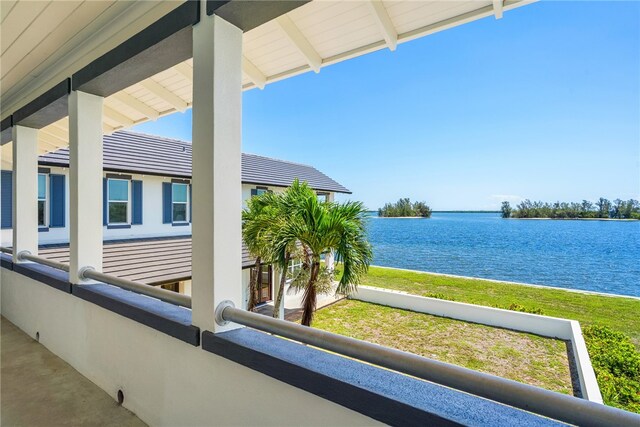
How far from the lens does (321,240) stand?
16.3 feet

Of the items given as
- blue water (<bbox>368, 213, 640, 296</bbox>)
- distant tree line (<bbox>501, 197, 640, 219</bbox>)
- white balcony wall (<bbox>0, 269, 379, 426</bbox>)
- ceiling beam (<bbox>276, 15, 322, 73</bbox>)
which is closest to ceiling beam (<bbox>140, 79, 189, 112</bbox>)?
ceiling beam (<bbox>276, 15, 322, 73</bbox>)

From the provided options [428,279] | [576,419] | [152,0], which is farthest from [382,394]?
[428,279]

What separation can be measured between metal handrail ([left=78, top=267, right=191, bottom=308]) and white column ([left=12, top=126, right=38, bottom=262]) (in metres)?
1.92

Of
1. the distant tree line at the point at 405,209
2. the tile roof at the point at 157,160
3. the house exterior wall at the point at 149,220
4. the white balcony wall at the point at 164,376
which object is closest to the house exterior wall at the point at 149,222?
the house exterior wall at the point at 149,220

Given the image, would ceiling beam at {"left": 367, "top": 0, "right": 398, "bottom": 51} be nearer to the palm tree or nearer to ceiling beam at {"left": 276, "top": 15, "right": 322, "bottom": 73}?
ceiling beam at {"left": 276, "top": 15, "right": 322, "bottom": 73}

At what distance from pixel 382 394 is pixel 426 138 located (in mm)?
47436

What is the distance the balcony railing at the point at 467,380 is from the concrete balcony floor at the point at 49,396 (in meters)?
1.41

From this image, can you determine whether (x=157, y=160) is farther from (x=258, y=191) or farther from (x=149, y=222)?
(x=258, y=191)

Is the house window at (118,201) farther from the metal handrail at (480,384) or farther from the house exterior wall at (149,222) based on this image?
the metal handrail at (480,384)

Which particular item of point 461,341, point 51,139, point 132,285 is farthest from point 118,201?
point 461,341

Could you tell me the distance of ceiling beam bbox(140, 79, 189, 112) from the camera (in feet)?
9.53

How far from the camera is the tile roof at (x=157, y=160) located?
7.44m

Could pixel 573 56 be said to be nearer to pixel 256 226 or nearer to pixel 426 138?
pixel 426 138

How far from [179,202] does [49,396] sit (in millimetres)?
7468
